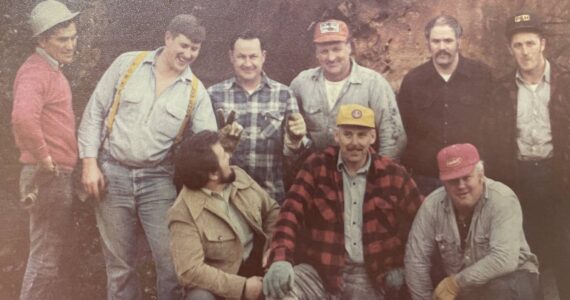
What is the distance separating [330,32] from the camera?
575 centimetres

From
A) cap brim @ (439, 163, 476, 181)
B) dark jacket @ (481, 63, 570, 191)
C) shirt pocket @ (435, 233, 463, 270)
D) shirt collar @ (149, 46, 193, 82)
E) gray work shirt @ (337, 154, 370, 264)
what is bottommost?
shirt pocket @ (435, 233, 463, 270)

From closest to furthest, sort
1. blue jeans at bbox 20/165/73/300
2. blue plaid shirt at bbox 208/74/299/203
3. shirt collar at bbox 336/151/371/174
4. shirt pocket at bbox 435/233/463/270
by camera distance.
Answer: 1. shirt pocket at bbox 435/233/463/270
2. shirt collar at bbox 336/151/371/174
3. blue plaid shirt at bbox 208/74/299/203
4. blue jeans at bbox 20/165/73/300

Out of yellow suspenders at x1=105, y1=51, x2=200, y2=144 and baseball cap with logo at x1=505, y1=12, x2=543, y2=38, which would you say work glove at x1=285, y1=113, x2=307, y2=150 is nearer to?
yellow suspenders at x1=105, y1=51, x2=200, y2=144

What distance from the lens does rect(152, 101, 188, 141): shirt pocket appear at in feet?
18.7

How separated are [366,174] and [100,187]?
2.02 m

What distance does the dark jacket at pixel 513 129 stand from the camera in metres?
5.63

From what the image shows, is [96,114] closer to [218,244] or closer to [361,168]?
[218,244]

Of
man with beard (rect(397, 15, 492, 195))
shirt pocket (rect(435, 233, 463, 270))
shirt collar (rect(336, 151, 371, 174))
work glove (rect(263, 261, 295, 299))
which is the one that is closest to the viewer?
work glove (rect(263, 261, 295, 299))

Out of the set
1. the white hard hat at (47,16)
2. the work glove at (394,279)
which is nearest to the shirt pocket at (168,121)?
the white hard hat at (47,16)

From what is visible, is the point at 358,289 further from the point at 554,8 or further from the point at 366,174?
the point at 554,8


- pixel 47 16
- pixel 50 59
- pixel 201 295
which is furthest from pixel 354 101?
pixel 47 16

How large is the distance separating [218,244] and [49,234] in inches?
55.5

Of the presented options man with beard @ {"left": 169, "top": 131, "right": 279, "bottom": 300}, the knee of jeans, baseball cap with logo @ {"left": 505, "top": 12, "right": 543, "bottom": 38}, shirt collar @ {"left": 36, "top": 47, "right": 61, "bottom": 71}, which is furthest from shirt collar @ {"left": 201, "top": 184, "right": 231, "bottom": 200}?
baseball cap with logo @ {"left": 505, "top": 12, "right": 543, "bottom": 38}

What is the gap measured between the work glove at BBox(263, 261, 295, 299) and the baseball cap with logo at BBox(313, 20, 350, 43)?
5.62 feet
